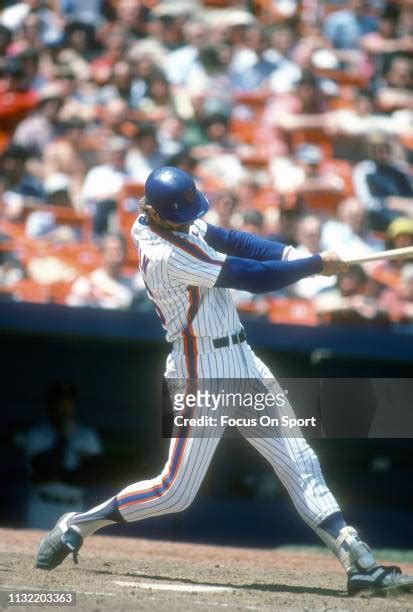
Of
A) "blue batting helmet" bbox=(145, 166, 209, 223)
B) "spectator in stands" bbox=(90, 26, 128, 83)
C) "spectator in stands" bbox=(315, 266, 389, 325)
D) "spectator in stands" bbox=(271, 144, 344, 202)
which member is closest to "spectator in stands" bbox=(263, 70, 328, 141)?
"spectator in stands" bbox=(271, 144, 344, 202)

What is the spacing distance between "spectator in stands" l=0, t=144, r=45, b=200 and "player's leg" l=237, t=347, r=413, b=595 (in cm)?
447

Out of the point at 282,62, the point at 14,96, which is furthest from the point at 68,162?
the point at 282,62

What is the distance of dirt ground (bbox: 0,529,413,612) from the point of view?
12.8 ft

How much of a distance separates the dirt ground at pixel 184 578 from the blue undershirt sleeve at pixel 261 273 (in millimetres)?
1155

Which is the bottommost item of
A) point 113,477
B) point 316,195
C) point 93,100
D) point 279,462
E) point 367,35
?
point 113,477

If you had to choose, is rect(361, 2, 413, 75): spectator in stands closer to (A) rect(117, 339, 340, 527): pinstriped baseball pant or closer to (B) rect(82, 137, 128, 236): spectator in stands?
(B) rect(82, 137, 128, 236): spectator in stands

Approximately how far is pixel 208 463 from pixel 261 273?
755mm

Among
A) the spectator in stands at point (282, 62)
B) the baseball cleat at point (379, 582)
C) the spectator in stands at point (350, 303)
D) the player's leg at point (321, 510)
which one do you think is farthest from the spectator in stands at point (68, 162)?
the baseball cleat at point (379, 582)

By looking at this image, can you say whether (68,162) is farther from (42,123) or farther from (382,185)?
(382,185)

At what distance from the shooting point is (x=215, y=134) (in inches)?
348

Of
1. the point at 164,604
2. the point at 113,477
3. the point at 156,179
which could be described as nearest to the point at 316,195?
the point at 113,477

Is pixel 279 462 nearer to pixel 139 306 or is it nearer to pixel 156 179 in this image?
pixel 156 179

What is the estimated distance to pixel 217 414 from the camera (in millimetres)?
4195

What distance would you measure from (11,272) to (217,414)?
354 cm
